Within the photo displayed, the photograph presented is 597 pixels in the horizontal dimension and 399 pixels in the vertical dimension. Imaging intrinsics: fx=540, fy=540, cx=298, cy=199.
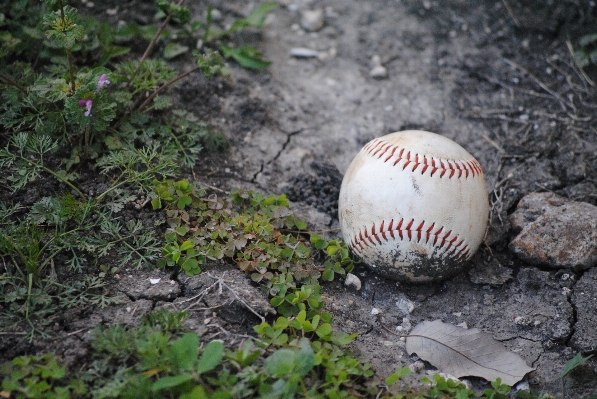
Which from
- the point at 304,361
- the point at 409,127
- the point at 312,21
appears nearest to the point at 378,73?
the point at 409,127

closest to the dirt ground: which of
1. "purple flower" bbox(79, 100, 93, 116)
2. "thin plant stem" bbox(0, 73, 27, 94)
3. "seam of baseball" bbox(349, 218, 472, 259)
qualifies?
"seam of baseball" bbox(349, 218, 472, 259)

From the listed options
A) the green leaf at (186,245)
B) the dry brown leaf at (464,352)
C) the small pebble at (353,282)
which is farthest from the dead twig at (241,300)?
the dry brown leaf at (464,352)

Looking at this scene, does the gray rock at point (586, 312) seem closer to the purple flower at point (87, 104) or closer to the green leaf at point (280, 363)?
the green leaf at point (280, 363)

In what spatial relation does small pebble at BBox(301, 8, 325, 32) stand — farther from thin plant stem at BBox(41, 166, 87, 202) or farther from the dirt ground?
thin plant stem at BBox(41, 166, 87, 202)

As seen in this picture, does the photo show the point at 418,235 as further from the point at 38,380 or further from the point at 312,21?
the point at 312,21

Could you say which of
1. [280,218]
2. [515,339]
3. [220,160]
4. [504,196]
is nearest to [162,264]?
[280,218]
